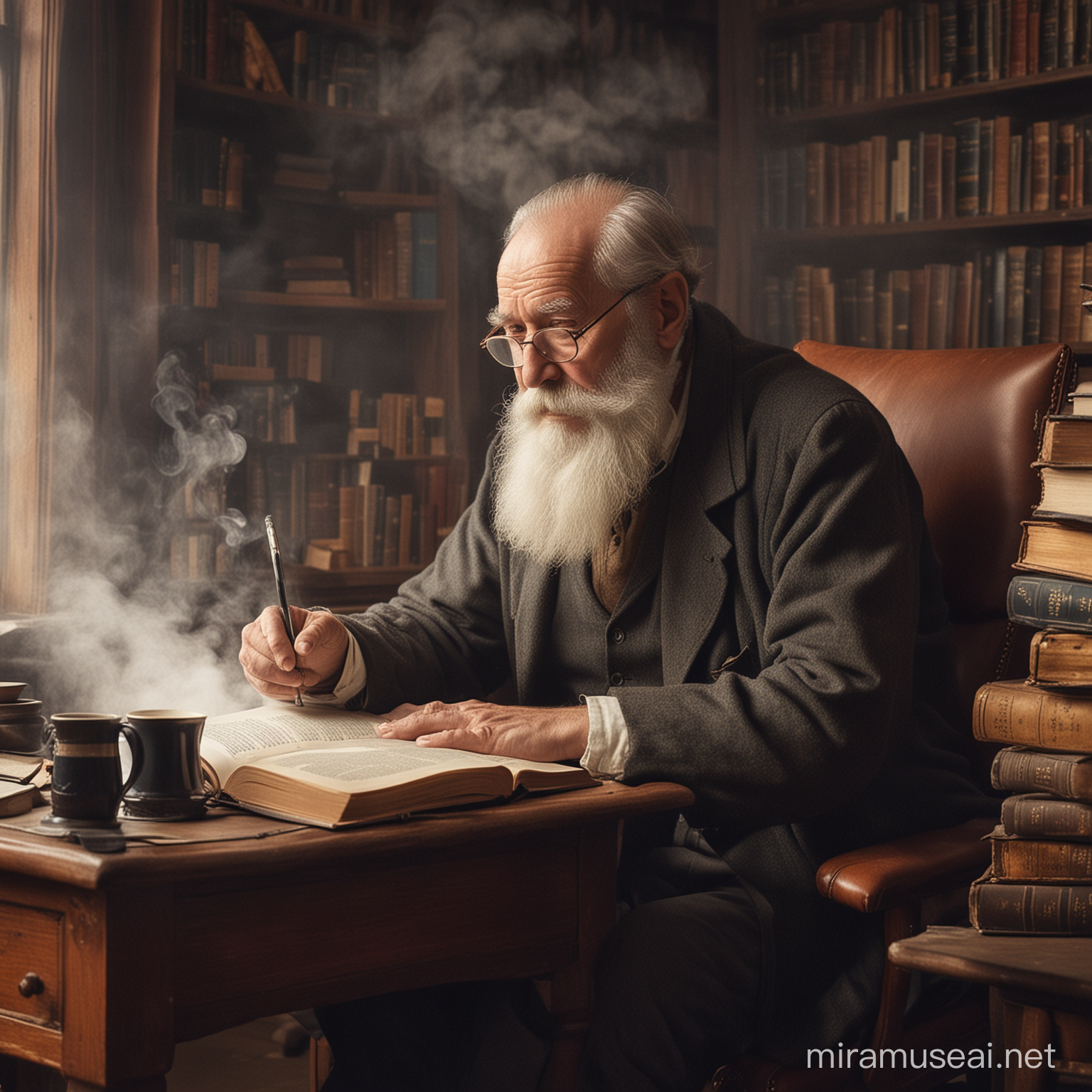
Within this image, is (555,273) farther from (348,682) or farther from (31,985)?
(31,985)

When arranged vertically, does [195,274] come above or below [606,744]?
above

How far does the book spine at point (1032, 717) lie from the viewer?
1.40 metres

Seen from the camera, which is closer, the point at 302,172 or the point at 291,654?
the point at 291,654

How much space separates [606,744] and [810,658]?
29 cm

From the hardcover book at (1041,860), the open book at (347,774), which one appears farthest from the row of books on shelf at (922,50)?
the open book at (347,774)

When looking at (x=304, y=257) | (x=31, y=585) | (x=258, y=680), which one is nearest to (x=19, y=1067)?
(x=258, y=680)

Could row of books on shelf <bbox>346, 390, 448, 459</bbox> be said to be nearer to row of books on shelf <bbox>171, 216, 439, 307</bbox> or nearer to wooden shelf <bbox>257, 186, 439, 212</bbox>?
row of books on shelf <bbox>171, 216, 439, 307</bbox>

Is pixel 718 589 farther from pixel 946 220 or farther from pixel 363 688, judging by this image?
pixel 946 220

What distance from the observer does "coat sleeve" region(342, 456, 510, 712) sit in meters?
1.97

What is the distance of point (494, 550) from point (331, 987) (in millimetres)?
1035

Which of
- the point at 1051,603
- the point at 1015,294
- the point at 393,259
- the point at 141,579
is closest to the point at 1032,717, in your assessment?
the point at 1051,603

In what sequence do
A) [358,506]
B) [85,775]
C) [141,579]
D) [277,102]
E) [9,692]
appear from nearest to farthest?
1. [85,775]
2. [9,692]
3. [141,579]
4. [277,102]
5. [358,506]

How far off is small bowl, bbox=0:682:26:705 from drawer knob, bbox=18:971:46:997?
528 mm

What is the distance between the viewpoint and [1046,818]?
142cm
